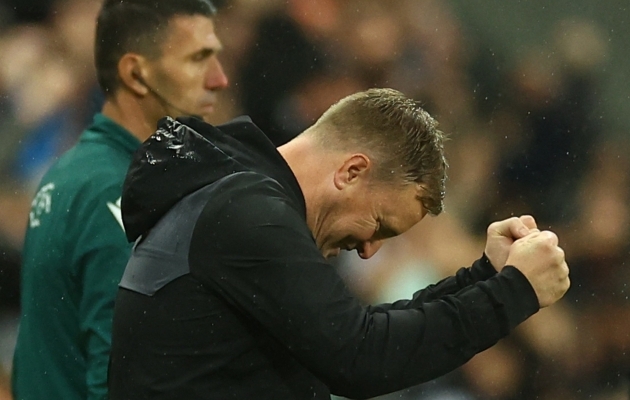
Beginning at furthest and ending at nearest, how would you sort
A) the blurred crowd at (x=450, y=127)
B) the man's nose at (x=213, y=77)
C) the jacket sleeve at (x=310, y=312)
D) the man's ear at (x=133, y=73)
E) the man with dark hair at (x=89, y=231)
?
the blurred crowd at (x=450, y=127), the man's nose at (x=213, y=77), the man's ear at (x=133, y=73), the man with dark hair at (x=89, y=231), the jacket sleeve at (x=310, y=312)

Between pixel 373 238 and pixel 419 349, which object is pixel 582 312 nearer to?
pixel 373 238

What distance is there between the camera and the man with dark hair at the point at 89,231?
111cm

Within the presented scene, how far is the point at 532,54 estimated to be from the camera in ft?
6.52

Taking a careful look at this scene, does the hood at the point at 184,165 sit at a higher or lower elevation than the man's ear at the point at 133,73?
higher

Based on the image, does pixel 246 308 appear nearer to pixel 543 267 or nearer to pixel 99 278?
pixel 543 267

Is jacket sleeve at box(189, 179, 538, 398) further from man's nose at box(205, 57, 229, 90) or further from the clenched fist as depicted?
man's nose at box(205, 57, 229, 90)

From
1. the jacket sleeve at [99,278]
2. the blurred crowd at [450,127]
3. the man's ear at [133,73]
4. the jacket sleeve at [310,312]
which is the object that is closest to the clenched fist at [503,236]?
the jacket sleeve at [310,312]

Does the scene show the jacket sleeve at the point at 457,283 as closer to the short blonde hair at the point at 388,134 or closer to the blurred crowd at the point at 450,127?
the short blonde hair at the point at 388,134

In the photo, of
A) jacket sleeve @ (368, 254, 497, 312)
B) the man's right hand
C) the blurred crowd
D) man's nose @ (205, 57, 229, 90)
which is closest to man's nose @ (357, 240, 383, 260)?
jacket sleeve @ (368, 254, 497, 312)

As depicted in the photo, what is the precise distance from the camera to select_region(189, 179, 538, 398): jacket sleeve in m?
0.75

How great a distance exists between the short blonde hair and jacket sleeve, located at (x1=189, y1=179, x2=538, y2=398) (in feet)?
0.45

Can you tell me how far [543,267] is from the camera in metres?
0.83

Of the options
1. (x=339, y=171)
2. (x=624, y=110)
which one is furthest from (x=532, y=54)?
(x=339, y=171)

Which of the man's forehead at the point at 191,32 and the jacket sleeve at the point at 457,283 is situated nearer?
the jacket sleeve at the point at 457,283
